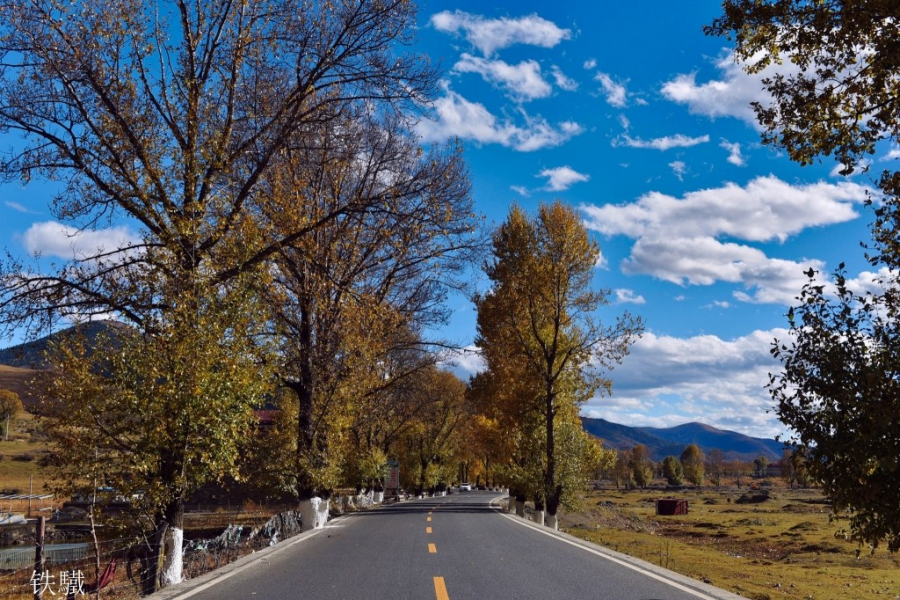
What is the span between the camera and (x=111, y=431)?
38.3 feet

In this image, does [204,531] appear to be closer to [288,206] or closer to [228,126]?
[288,206]

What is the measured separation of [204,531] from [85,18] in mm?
28005

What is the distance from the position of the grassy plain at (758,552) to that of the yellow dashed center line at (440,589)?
4706 mm

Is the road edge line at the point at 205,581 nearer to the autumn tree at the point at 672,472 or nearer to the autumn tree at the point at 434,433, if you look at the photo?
the autumn tree at the point at 434,433

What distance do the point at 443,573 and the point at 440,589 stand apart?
1.55m

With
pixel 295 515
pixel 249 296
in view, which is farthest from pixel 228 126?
pixel 295 515

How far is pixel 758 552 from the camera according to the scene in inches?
1564

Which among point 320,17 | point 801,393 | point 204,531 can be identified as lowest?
point 204,531

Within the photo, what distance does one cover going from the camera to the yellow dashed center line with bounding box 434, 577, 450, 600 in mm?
8988

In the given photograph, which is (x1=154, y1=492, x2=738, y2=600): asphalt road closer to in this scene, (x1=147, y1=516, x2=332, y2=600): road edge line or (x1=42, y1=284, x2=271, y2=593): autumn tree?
(x1=147, y1=516, x2=332, y2=600): road edge line

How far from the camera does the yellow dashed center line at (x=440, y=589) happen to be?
29.5 ft

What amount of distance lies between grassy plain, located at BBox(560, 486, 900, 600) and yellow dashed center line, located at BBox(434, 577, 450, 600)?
4.71 metres

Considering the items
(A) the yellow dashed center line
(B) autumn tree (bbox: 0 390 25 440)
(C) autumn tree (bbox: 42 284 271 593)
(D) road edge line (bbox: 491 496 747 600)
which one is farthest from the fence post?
(B) autumn tree (bbox: 0 390 25 440)

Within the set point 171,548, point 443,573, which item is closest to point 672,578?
point 443,573
